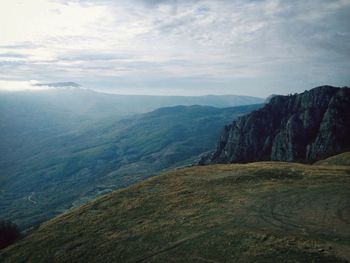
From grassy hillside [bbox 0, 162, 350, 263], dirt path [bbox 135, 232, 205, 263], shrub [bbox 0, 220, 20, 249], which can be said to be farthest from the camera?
shrub [bbox 0, 220, 20, 249]

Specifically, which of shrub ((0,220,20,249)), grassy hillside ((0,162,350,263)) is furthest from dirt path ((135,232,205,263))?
shrub ((0,220,20,249))

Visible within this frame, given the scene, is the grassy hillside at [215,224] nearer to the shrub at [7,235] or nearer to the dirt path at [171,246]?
the dirt path at [171,246]

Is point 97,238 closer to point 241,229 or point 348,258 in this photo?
point 241,229

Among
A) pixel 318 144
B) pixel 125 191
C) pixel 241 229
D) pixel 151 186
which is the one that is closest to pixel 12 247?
pixel 125 191

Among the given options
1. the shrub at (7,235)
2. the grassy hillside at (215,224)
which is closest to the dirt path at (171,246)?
the grassy hillside at (215,224)

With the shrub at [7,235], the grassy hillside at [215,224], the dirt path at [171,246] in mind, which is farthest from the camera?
the shrub at [7,235]

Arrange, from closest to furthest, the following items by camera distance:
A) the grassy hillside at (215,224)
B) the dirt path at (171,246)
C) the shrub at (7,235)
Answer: the grassy hillside at (215,224), the dirt path at (171,246), the shrub at (7,235)

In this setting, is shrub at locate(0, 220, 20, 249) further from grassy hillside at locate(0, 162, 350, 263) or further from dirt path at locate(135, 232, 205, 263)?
dirt path at locate(135, 232, 205, 263)

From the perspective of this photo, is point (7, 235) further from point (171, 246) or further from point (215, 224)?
point (215, 224)
